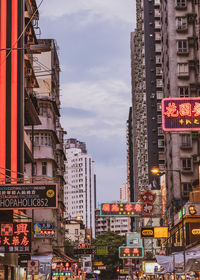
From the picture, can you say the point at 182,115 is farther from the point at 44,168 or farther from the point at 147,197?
the point at 44,168

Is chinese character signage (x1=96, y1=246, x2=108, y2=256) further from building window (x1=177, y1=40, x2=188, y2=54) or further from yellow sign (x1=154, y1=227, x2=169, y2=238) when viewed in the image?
yellow sign (x1=154, y1=227, x2=169, y2=238)

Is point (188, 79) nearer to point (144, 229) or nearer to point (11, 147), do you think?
point (144, 229)

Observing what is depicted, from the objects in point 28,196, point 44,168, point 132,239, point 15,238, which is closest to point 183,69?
point 44,168

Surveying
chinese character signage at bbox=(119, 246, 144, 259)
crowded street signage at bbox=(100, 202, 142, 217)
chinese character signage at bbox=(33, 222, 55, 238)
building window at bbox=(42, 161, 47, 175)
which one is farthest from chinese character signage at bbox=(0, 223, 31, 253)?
chinese character signage at bbox=(119, 246, 144, 259)

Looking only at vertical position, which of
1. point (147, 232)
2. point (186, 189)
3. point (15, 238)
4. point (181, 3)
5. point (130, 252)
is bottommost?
point (130, 252)

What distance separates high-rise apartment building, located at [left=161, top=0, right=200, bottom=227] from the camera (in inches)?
2712

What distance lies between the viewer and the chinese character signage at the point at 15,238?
2412 cm

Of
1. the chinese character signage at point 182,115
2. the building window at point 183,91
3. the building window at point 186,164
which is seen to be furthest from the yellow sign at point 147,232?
the chinese character signage at point 182,115

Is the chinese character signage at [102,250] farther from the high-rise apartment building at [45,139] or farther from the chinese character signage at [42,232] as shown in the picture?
the chinese character signage at [42,232]

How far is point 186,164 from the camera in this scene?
68750 mm

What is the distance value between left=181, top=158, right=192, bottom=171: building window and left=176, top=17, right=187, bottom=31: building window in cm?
1616

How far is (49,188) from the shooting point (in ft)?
74.4

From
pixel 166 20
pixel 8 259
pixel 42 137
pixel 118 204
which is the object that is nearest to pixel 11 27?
pixel 8 259

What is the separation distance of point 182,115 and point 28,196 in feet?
21.6
